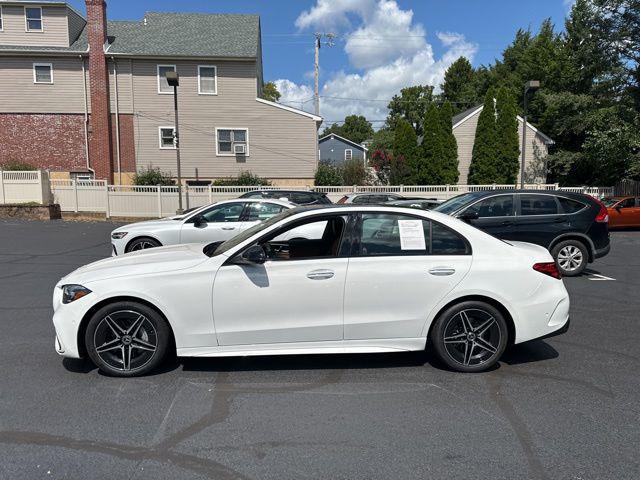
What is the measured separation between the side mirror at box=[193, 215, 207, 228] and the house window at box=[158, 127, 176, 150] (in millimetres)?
18158

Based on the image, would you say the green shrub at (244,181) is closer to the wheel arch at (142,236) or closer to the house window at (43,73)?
the house window at (43,73)

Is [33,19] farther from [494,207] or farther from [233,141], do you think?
[494,207]

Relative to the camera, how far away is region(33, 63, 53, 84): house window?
25.6 metres

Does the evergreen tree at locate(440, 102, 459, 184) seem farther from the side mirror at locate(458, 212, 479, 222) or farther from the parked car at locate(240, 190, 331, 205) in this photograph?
the side mirror at locate(458, 212, 479, 222)

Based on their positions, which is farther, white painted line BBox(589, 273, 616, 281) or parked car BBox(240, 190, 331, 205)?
parked car BBox(240, 190, 331, 205)

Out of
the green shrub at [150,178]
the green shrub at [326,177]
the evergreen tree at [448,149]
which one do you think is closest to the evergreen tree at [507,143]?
the evergreen tree at [448,149]

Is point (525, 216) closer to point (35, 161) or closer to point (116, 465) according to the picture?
point (116, 465)

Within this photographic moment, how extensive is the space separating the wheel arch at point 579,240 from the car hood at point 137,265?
23.2 ft

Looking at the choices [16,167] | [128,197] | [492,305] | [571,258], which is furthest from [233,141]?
[492,305]

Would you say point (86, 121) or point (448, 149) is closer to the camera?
point (86, 121)

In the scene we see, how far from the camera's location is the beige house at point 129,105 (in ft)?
83.9

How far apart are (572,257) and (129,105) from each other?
78.5 ft

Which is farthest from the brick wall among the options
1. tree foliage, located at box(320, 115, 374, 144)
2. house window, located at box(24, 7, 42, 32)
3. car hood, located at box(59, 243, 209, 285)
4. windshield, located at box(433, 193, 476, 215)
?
tree foliage, located at box(320, 115, 374, 144)

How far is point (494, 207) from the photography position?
362 inches
